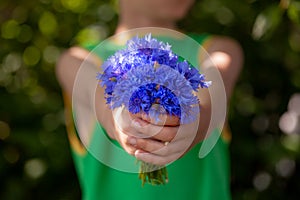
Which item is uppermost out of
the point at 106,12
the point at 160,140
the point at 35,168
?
the point at 106,12

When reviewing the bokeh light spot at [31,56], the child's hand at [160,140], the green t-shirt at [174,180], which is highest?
the bokeh light spot at [31,56]

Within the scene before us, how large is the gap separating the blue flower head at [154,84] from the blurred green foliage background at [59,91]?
110cm

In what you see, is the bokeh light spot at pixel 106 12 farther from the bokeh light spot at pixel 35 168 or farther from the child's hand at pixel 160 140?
the child's hand at pixel 160 140

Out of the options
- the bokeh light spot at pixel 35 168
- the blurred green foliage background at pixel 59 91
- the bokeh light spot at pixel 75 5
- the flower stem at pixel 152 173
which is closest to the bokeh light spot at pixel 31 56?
the blurred green foliage background at pixel 59 91

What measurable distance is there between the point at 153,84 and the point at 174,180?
1.57 feet

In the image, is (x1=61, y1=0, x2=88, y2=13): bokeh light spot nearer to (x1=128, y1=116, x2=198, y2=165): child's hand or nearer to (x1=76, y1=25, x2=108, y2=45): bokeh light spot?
(x1=76, y1=25, x2=108, y2=45): bokeh light spot

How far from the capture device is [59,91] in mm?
2135

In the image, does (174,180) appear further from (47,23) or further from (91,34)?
(47,23)

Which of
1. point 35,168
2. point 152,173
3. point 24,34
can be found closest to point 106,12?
point 24,34

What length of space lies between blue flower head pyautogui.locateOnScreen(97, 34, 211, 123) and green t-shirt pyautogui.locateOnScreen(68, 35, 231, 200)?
39 centimetres

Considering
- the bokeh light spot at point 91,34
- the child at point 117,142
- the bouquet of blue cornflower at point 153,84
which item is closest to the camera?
the bouquet of blue cornflower at point 153,84

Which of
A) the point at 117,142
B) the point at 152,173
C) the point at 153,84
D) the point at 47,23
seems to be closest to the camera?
the point at 153,84

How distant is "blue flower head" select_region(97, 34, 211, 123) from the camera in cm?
88

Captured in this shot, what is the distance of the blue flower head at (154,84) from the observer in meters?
0.88
